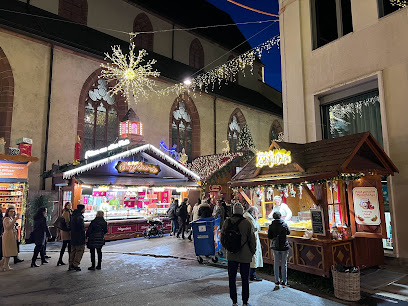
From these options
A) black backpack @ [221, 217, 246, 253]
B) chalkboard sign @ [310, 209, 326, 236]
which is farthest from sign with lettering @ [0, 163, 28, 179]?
chalkboard sign @ [310, 209, 326, 236]

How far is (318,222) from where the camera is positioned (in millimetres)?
7637

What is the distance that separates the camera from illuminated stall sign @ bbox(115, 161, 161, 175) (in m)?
14.5

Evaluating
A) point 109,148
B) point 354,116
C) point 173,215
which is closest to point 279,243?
point 354,116

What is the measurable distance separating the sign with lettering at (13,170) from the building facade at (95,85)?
1669mm

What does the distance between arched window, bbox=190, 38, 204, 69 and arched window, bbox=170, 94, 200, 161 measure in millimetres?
4982

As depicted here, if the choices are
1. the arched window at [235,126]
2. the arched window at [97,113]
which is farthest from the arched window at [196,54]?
the arched window at [97,113]

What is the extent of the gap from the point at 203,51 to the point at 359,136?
20.6 metres

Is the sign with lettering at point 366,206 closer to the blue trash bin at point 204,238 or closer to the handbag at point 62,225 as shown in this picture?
the blue trash bin at point 204,238

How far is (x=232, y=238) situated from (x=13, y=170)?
34.6ft

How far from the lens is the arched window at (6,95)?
45.7 ft

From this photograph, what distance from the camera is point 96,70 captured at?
17.4 meters

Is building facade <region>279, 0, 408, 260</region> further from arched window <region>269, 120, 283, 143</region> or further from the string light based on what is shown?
arched window <region>269, 120, 283, 143</region>

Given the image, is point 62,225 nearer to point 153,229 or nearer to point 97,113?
point 153,229

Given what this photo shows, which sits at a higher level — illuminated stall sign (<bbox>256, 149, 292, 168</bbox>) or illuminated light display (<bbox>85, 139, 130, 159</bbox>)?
illuminated light display (<bbox>85, 139, 130, 159</bbox>)
